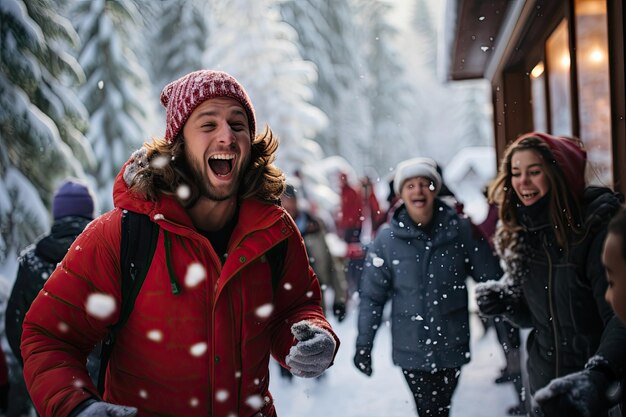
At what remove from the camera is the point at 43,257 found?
3.76m

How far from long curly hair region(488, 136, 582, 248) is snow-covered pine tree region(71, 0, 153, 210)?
953cm

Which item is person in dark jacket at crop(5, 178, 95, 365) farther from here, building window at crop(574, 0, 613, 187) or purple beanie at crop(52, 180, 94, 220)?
building window at crop(574, 0, 613, 187)

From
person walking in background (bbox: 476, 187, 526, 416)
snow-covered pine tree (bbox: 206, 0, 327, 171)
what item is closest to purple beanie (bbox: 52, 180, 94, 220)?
person walking in background (bbox: 476, 187, 526, 416)

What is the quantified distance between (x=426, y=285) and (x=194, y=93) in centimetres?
238

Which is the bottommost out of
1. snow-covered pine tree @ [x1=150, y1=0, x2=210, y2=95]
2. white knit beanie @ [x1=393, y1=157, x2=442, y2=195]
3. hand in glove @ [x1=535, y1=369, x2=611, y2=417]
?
hand in glove @ [x1=535, y1=369, x2=611, y2=417]

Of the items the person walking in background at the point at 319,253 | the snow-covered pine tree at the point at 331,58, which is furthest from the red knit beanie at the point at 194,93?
the snow-covered pine tree at the point at 331,58

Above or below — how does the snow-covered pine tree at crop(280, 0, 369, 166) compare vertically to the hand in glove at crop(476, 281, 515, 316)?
above

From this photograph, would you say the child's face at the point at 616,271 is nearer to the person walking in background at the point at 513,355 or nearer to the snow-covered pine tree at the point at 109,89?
the person walking in background at the point at 513,355

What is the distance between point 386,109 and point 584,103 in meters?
31.5

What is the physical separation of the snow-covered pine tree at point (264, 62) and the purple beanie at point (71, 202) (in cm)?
1138

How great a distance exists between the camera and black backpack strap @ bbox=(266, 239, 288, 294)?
222cm

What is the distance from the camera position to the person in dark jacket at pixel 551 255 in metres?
2.74

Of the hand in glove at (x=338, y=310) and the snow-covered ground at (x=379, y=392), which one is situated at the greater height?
the hand in glove at (x=338, y=310)

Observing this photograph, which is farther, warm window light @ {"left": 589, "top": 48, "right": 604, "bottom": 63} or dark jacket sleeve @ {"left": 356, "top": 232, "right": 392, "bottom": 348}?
dark jacket sleeve @ {"left": 356, "top": 232, "right": 392, "bottom": 348}
